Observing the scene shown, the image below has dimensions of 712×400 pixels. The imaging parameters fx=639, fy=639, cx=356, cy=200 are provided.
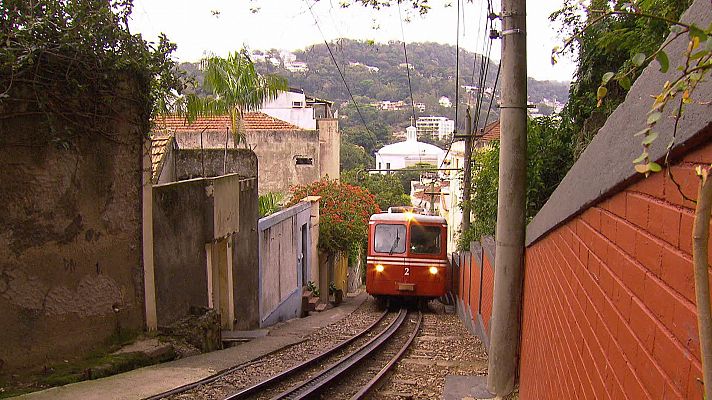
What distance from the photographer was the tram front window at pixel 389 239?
61.4 ft

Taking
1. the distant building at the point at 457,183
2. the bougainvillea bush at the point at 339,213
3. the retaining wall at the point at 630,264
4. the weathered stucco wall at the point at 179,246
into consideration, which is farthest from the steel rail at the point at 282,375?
the bougainvillea bush at the point at 339,213

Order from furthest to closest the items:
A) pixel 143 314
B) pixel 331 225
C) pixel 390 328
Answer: pixel 331 225, pixel 390 328, pixel 143 314

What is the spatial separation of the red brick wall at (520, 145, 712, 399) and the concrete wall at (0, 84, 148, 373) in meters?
5.60

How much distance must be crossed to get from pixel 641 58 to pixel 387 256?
1727 centimetres

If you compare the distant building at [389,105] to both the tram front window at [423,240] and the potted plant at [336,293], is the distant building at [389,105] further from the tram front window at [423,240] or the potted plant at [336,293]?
the tram front window at [423,240]

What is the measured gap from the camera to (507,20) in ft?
22.6

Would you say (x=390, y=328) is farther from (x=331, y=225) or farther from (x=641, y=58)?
(x=641, y=58)

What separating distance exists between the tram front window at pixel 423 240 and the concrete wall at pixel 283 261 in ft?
11.5

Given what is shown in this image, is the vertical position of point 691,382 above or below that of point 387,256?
above

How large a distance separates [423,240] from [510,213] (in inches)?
457

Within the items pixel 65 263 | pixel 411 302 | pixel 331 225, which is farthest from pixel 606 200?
pixel 331 225

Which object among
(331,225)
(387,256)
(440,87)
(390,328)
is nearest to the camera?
(390,328)

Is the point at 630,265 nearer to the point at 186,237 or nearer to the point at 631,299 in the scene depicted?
the point at 631,299

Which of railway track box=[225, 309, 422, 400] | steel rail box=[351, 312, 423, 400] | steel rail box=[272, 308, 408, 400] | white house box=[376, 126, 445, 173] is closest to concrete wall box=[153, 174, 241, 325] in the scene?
railway track box=[225, 309, 422, 400]
